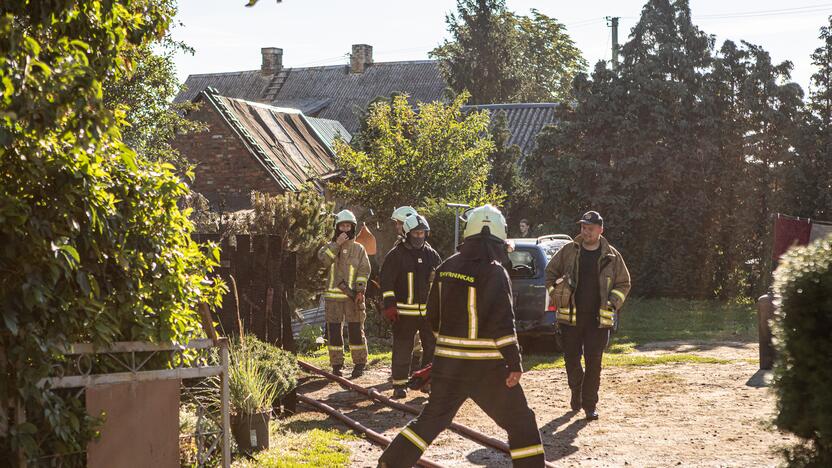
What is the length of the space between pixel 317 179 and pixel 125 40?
2421 cm

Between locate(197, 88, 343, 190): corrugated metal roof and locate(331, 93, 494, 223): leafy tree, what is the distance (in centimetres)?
506

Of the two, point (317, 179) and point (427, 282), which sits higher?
point (317, 179)

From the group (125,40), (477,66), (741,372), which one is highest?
(477,66)

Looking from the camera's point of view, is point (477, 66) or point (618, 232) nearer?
point (618, 232)

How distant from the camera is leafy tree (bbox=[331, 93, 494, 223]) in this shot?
24234 mm

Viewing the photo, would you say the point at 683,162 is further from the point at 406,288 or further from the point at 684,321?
the point at 406,288

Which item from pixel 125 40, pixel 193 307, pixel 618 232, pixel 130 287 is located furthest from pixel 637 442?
pixel 618 232

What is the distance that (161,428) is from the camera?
7000 millimetres

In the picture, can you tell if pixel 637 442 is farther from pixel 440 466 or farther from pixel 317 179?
pixel 317 179

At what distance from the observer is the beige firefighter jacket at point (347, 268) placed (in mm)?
13789

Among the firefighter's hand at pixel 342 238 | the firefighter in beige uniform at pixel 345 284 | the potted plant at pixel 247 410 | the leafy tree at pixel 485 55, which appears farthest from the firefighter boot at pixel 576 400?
the leafy tree at pixel 485 55

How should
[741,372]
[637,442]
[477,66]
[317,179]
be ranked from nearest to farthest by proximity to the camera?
[637,442], [741,372], [317,179], [477,66]

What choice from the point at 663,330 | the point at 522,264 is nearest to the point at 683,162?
the point at 663,330

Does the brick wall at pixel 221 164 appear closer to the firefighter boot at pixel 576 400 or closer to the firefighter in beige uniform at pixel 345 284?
the firefighter in beige uniform at pixel 345 284
